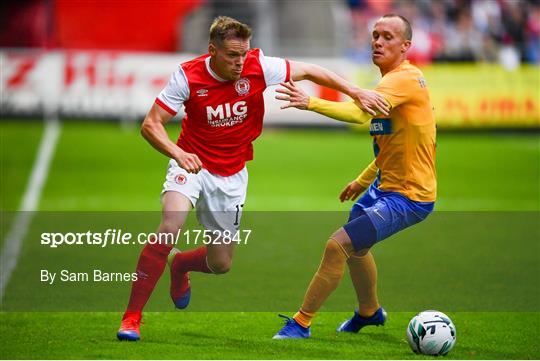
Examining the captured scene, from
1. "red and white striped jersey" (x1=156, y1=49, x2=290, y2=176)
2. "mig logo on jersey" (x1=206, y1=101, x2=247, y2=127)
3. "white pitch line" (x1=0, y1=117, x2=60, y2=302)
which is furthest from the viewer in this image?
"white pitch line" (x1=0, y1=117, x2=60, y2=302)

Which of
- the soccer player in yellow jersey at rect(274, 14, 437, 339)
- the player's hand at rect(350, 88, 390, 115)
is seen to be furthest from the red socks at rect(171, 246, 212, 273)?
the player's hand at rect(350, 88, 390, 115)

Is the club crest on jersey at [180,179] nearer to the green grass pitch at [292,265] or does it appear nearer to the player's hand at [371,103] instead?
the green grass pitch at [292,265]

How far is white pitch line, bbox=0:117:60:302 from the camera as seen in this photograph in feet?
36.4

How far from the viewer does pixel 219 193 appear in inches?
336

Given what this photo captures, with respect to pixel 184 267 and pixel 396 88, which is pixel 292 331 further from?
pixel 396 88

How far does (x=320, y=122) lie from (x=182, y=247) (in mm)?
13983

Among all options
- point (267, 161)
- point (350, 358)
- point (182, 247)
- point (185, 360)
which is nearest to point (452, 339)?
point (350, 358)

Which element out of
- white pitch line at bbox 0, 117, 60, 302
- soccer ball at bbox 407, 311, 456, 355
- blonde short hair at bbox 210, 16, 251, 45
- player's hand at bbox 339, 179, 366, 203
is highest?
blonde short hair at bbox 210, 16, 251, 45

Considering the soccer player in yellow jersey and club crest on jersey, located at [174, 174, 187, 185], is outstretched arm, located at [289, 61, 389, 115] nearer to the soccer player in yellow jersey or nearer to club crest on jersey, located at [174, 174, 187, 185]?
the soccer player in yellow jersey

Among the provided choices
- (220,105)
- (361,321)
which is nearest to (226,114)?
(220,105)

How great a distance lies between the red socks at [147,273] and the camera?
7.84 m

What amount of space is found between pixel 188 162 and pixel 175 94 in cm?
64

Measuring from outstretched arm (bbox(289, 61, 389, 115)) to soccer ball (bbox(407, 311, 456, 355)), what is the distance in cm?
149

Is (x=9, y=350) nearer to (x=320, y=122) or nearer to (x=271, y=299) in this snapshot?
(x=271, y=299)
